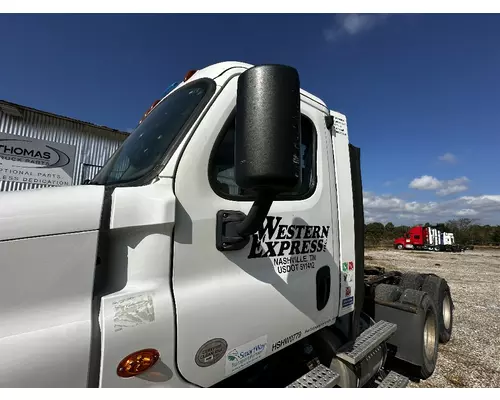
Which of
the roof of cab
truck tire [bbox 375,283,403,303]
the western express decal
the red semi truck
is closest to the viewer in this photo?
the western express decal

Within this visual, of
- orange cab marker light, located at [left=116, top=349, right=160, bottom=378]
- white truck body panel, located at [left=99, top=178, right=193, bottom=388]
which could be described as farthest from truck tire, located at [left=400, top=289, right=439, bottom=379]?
orange cab marker light, located at [left=116, top=349, right=160, bottom=378]

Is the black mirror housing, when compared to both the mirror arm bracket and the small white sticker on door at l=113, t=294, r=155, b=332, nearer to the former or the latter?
the mirror arm bracket

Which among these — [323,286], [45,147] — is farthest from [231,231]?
[45,147]

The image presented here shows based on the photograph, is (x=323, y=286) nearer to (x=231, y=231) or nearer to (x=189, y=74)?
(x=231, y=231)

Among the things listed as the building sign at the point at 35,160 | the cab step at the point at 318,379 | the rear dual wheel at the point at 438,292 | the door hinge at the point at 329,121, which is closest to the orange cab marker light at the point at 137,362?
the cab step at the point at 318,379

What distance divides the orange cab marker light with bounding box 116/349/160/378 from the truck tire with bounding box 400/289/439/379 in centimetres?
330

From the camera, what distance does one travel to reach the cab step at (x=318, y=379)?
1761mm

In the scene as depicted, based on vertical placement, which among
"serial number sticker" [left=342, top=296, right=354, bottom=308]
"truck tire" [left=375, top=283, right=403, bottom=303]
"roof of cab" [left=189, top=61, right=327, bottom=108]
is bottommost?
"truck tire" [left=375, top=283, right=403, bottom=303]

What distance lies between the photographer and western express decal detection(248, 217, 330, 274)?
1646 millimetres

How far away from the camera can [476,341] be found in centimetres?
502

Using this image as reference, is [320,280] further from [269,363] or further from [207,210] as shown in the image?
[207,210]

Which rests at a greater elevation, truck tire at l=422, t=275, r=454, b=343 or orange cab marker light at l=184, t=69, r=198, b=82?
orange cab marker light at l=184, t=69, r=198, b=82

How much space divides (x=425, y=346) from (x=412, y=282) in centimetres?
124

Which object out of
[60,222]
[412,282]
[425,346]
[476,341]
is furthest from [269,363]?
[476,341]
